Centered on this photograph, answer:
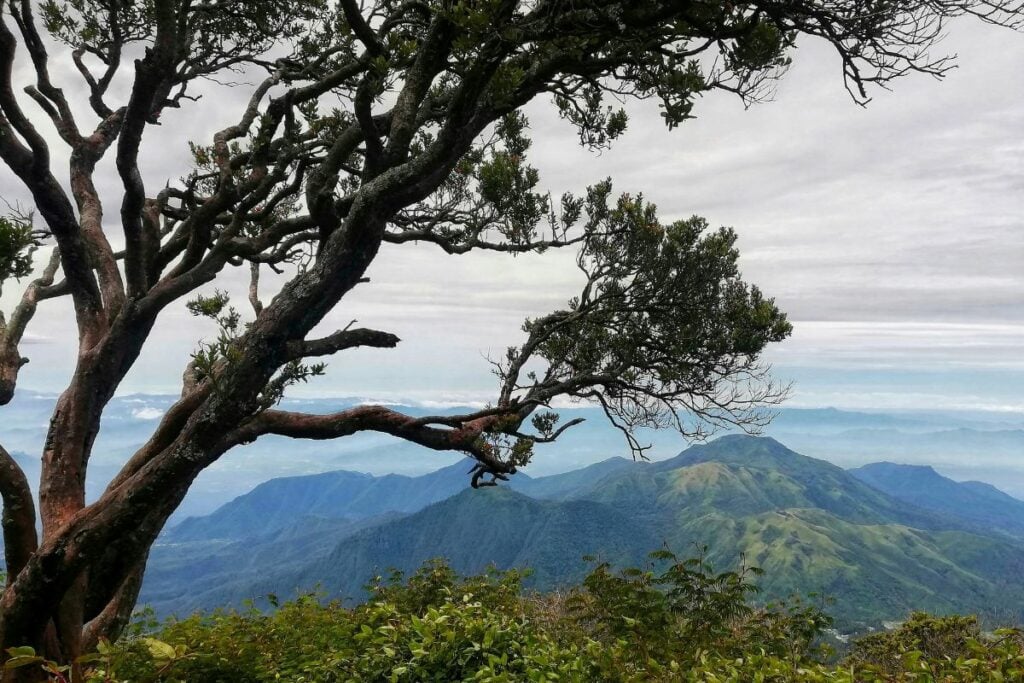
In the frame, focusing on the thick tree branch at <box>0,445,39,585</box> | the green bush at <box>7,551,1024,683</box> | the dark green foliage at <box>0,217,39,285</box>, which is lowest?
the green bush at <box>7,551,1024,683</box>

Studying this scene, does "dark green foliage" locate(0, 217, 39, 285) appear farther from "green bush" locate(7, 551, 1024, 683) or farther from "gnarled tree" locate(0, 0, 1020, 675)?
"green bush" locate(7, 551, 1024, 683)

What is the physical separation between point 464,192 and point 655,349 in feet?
19.3

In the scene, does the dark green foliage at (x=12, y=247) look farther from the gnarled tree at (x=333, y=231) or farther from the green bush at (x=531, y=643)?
the green bush at (x=531, y=643)

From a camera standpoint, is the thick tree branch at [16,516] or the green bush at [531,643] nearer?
the green bush at [531,643]

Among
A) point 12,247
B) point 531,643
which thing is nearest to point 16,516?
point 12,247

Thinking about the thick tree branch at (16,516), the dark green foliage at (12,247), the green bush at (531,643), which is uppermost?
the dark green foliage at (12,247)

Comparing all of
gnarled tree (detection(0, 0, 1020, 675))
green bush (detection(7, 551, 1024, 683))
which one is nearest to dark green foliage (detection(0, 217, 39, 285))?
gnarled tree (detection(0, 0, 1020, 675))

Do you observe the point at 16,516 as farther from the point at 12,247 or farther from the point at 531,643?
the point at 531,643

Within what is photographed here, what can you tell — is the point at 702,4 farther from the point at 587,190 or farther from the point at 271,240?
the point at 271,240

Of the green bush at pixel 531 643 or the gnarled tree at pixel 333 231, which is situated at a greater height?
the gnarled tree at pixel 333 231

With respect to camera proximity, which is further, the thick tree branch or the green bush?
the thick tree branch

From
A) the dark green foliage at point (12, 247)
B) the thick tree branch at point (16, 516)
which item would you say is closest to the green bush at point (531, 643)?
the thick tree branch at point (16, 516)

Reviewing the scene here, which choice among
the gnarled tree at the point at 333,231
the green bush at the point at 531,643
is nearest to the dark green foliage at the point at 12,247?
the gnarled tree at the point at 333,231

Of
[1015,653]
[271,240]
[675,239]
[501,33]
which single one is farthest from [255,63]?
[1015,653]
